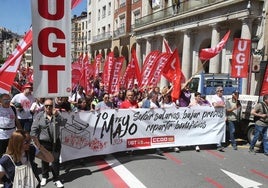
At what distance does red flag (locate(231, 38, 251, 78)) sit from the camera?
10.4 metres

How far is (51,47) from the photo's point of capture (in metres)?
4.90

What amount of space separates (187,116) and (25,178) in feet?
18.1

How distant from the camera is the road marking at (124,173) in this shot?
5.66 metres

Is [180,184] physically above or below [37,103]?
below

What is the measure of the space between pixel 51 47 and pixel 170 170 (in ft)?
11.4

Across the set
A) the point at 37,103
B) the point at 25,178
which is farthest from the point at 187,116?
the point at 25,178

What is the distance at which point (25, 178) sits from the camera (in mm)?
3182

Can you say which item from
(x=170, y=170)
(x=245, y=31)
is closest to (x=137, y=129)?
(x=170, y=170)

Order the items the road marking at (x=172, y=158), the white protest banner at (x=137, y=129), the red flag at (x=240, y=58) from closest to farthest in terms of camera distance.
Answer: the white protest banner at (x=137, y=129) → the road marking at (x=172, y=158) → the red flag at (x=240, y=58)

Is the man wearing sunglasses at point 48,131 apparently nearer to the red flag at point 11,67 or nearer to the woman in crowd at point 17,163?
the red flag at point 11,67

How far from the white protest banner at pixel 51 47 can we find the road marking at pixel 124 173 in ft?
6.72

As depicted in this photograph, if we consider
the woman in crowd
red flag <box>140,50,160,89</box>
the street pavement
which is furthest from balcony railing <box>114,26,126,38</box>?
the woman in crowd

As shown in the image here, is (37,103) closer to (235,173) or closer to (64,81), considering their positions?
(64,81)

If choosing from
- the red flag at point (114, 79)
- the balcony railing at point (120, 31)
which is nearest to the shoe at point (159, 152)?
the red flag at point (114, 79)
